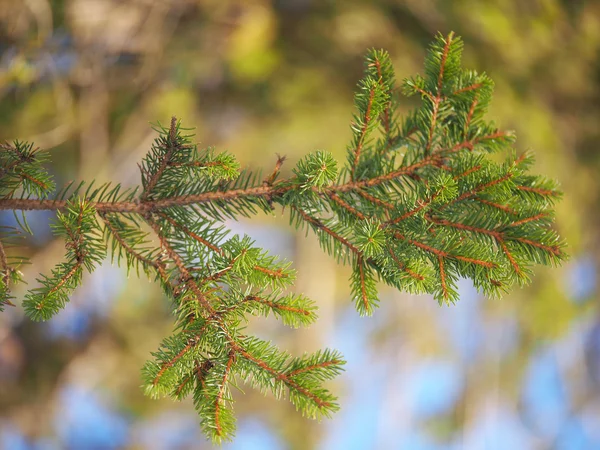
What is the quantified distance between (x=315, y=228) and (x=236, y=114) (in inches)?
139

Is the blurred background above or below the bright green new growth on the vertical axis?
above

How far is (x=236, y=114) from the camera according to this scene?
4395 mm

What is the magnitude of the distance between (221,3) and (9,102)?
5.58 ft

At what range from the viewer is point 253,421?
19.0 feet

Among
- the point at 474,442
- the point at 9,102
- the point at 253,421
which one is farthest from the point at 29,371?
the point at 474,442

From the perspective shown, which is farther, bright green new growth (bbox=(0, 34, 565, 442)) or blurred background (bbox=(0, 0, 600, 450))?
blurred background (bbox=(0, 0, 600, 450))

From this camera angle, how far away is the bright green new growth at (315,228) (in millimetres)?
938

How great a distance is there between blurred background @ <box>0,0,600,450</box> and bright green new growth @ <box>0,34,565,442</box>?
202 centimetres

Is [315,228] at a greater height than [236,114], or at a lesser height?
lesser

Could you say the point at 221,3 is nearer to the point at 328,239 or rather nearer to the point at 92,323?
the point at 92,323

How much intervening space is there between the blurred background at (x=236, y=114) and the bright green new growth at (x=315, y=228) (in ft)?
6.63

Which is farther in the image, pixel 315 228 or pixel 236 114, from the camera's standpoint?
pixel 236 114

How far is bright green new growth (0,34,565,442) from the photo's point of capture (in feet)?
Result: 3.08

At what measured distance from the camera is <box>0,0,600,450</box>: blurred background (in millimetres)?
3447
